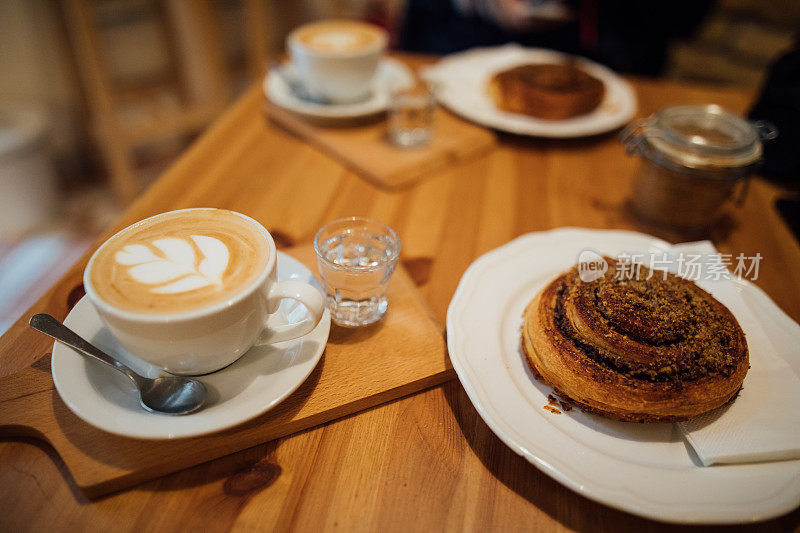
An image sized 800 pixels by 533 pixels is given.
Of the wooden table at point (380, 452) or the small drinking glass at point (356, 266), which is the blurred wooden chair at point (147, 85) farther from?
the small drinking glass at point (356, 266)

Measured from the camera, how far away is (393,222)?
1.12 meters

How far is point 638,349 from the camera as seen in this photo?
26.5 inches

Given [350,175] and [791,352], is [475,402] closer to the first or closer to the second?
[791,352]

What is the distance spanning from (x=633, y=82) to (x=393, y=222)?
3.74 ft

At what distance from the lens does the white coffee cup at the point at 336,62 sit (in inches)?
52.3

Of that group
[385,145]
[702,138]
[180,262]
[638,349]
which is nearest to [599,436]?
[638,349]

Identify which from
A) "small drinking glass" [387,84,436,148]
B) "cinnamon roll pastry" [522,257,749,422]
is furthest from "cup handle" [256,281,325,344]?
"small drinking glass" [387,84,436,148]

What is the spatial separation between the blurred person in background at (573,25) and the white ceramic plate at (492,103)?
0.73m

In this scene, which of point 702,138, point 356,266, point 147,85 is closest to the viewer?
point 356,266

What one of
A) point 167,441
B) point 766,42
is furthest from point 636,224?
point 766,42

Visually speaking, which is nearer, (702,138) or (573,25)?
(702,138)

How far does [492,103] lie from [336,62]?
46 centimetres

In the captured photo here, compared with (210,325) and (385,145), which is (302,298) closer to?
(210,325)

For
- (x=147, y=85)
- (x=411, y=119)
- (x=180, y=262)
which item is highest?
(x=180, y=262)
